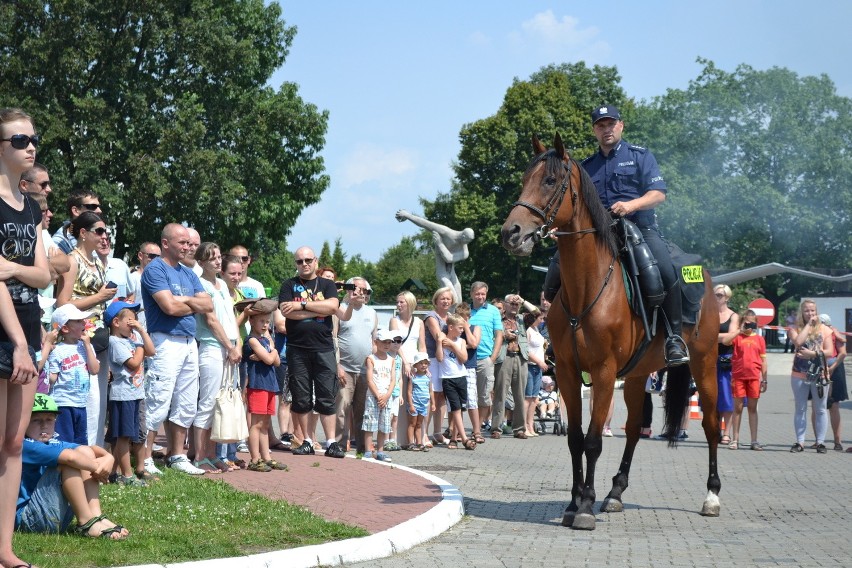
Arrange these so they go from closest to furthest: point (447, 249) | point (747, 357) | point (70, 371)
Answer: point (70, 371) → point (747, 357) → point (447, 249)

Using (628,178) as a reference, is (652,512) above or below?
below

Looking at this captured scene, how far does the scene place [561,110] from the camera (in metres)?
68.0

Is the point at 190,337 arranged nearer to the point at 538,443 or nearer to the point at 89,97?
the point at 538,443

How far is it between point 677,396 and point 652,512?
1687 mm

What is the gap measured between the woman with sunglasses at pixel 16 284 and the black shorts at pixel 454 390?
36.8 ft

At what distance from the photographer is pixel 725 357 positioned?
1844 cm

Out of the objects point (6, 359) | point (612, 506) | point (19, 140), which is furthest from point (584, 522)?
point (19, 140)

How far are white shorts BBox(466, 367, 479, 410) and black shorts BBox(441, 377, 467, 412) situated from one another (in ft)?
0.56

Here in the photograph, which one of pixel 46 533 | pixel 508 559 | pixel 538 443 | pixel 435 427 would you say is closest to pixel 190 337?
pixel 46 533

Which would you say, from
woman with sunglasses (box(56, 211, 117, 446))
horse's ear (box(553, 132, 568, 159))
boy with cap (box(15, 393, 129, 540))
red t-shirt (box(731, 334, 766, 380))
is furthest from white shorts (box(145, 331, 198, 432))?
red t-shirt (box(731, 334, 766, 380))

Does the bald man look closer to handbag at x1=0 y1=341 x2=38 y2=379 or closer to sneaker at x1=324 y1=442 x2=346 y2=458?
sneaker at x1=324 y1=442 x2=346 y2=458

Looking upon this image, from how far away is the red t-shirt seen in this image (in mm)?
18359

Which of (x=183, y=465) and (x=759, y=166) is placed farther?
(x=759, y=166)

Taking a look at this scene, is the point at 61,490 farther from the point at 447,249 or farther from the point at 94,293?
the point at 447,249
